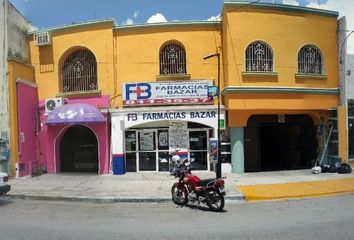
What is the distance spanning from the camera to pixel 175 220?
9844 millimetres

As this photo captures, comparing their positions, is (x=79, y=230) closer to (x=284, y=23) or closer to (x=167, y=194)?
(x=167, y=194)

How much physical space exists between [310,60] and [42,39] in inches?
487

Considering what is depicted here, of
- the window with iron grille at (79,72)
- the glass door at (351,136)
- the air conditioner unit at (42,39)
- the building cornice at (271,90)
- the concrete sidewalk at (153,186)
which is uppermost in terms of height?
the air conditioner unit at (42,39)

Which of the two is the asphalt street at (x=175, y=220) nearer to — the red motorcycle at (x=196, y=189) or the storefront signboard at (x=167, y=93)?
the red motorcycle at (x=196, y=189)

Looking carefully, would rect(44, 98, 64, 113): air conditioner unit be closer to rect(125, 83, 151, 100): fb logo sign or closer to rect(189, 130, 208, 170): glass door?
rect(125, 83, 151, 100): fb logo sign

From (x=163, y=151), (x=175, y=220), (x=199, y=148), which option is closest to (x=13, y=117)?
(x=163, y=151)

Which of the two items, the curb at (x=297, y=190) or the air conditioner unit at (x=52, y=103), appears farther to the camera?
the air conditioner unit at (x=52, y=103)

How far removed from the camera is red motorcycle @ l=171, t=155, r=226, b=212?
10.9 metres

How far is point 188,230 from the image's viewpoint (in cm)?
866

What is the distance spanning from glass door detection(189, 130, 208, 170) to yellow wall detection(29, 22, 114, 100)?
14.6 ft

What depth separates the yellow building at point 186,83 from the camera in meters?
18.1

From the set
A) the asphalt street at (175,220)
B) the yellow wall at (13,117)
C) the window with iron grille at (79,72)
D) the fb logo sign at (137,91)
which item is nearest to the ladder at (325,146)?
the asphalt street at (175,220)

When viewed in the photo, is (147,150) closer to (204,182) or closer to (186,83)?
(186,83)

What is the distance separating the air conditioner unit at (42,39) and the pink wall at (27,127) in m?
1.99
